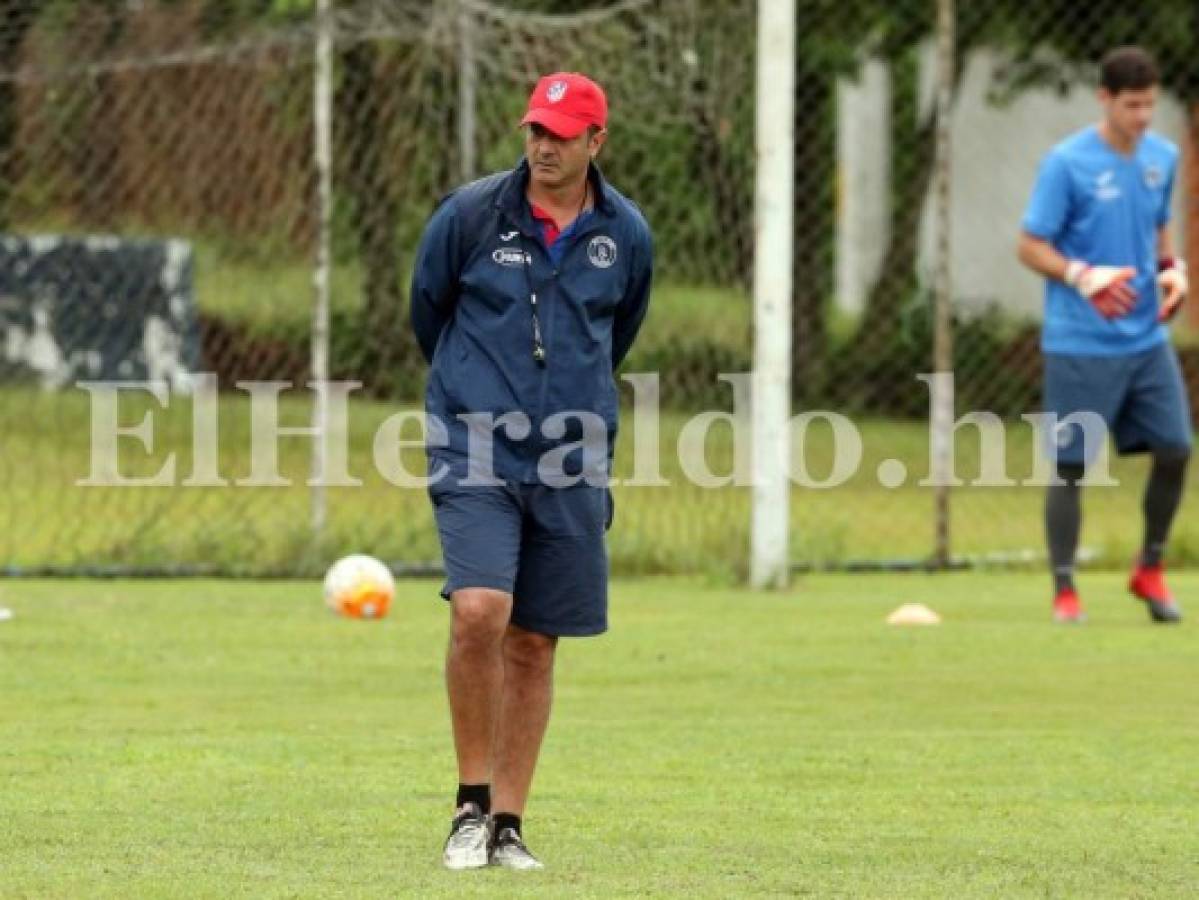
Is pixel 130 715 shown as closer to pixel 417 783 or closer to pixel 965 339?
pixel 417 783

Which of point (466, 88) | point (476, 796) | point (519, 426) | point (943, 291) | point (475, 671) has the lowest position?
point (476, 796)

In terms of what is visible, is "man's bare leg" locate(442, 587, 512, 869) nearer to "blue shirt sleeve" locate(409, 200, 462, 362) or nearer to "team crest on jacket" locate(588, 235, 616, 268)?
"blue shirt sleeve" locate(409, 200, 462, 362)

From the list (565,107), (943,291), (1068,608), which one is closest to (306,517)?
(943,291)

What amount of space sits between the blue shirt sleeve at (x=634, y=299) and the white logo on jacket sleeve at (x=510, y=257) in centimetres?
31

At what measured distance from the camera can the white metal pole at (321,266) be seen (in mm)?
13898

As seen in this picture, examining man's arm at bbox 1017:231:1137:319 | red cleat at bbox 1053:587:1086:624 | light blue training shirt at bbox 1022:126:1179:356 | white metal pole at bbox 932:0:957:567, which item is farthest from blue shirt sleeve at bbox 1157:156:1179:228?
white metal pole at bbox 932:0:957:567

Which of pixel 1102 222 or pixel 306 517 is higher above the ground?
pixel 1102 222

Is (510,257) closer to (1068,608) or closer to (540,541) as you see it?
(540,541)

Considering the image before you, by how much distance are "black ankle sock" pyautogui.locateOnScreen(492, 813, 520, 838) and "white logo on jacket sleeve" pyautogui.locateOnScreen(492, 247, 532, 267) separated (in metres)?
1.29

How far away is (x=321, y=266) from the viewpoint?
14133mm

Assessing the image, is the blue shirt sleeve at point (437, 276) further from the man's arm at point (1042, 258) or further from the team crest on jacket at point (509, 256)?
the man's arm at point (1042, 258)

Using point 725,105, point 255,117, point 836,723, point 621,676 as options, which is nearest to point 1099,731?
point 836,723

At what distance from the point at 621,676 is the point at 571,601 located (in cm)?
367

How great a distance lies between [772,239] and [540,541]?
6.59 meters
